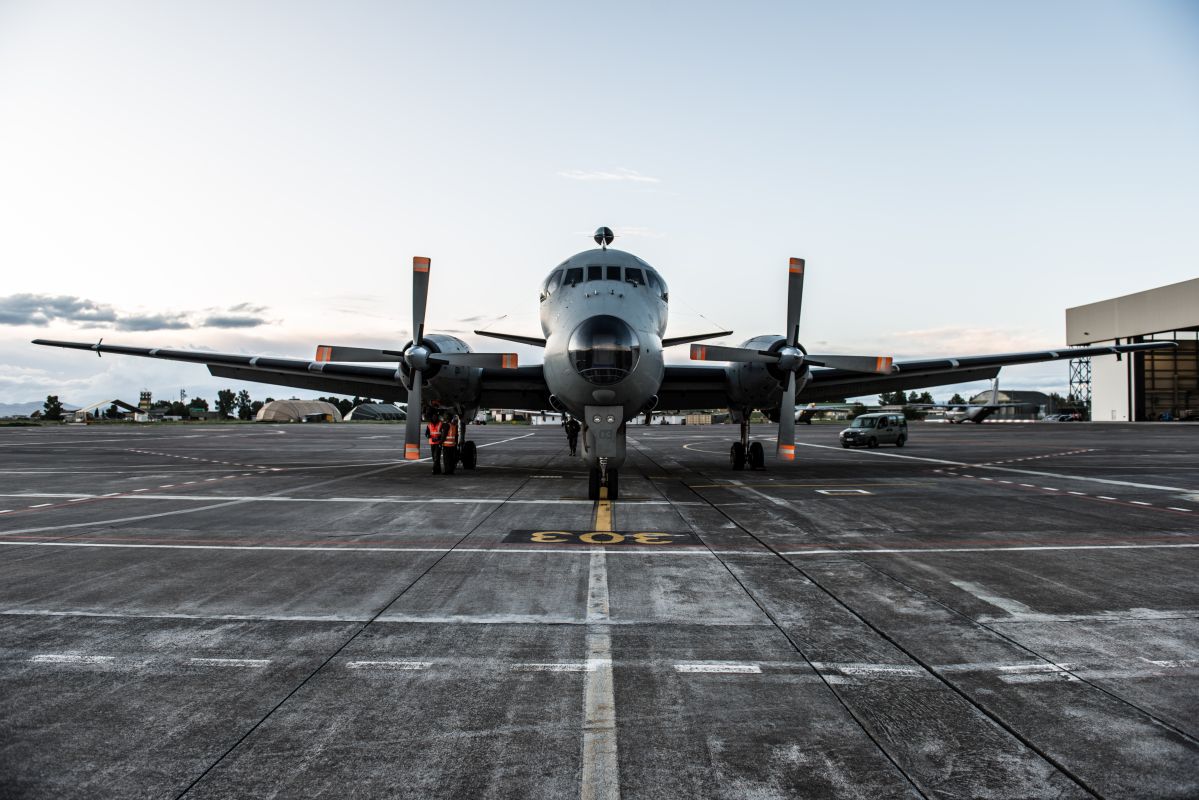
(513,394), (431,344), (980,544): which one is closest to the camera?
(980,544)

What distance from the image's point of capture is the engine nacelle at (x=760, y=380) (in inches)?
687

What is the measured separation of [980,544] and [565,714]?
682 cm

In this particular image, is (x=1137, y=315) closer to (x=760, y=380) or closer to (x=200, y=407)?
(x=760, y=380)

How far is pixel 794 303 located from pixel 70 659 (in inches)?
628

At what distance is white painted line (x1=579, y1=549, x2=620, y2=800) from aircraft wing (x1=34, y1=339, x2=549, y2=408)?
1389 cm

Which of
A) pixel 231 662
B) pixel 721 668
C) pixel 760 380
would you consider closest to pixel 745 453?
pixel 760 380

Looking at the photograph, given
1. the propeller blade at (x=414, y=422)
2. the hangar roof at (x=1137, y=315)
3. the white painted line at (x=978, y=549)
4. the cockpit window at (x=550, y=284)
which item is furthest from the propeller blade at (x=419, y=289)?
the hangar roof at (x=1137, y=315)

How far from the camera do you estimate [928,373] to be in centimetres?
2047

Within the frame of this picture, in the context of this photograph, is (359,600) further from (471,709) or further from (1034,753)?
(1034,753)

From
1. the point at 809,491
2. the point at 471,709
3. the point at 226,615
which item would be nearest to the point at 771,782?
the point at 471,709

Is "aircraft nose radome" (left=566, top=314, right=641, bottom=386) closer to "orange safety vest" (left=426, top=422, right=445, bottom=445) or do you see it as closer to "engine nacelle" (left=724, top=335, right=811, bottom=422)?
"engine nacelle" (left=724, top=335, right=811, bottom=422)

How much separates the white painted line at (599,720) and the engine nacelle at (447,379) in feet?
40.7

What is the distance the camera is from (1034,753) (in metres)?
3.11

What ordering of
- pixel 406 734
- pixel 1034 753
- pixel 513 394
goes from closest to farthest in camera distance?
pixel 1034 753 → pixel 406 734 → pixel 513 394
